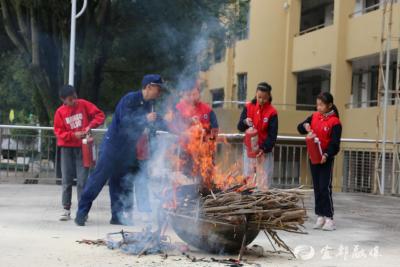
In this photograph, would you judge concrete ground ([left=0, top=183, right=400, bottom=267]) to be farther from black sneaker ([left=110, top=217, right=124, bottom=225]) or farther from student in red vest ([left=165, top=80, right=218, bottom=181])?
student in red vest ([left=165, top=80, right=218, bottom=181])

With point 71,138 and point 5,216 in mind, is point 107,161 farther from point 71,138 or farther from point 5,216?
point 5,216

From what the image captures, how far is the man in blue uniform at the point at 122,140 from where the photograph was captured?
718 cm

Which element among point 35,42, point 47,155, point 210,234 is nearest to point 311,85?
point 35,42

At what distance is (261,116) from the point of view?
311 inches

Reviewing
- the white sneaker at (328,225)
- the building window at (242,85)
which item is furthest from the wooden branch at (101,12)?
the building window at (242,85)

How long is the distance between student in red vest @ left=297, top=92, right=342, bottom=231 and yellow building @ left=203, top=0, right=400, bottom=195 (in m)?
6.86

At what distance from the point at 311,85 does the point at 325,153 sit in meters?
20.3

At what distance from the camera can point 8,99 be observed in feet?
81.9

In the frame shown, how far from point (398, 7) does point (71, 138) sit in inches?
482

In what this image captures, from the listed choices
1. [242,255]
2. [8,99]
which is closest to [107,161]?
[242,255]

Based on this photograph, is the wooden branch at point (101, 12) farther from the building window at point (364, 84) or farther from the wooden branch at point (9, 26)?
the building window at point (364, 84)

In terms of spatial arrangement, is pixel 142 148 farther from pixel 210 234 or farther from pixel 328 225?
pixel 328 225

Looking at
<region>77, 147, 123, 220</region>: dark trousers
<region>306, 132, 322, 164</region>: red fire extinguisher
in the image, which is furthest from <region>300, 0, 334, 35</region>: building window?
<region>77, 147, 123, 220</region>: dark trousers

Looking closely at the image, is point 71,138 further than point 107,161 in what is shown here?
Yes
